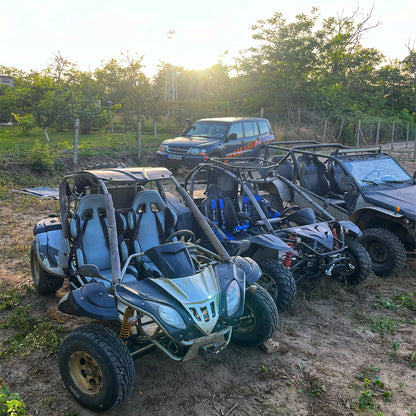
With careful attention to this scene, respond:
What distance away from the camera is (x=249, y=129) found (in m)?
13.3

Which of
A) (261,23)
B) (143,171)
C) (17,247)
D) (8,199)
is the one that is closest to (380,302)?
(143,171)

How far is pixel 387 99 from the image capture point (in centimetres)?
3438

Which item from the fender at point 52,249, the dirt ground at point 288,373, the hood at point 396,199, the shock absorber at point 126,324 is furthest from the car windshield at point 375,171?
the shock absorber at point 126,324

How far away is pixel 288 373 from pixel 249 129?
10413 millimetres

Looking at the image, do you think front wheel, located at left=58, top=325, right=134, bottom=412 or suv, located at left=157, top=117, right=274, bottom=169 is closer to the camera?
front wheel, located at left=58, top=325, right=134, bottom=412

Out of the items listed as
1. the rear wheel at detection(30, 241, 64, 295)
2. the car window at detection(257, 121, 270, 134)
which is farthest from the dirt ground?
the car window at detection(257, 121, 270, 134)

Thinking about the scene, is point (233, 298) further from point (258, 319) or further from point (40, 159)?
point (40, 159)

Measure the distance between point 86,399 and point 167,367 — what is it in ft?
2.79

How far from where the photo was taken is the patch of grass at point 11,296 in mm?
4788

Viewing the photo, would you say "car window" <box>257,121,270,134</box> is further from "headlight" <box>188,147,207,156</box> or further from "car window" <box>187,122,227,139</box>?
"headlight" <box>188,147,207,156</box>

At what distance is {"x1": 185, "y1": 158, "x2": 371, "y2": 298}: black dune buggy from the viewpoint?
522cm

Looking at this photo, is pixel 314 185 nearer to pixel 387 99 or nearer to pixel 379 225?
pixel 379 225

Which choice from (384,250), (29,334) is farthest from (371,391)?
(29,334)

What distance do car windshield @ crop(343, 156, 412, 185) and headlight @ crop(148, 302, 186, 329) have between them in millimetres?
5010
